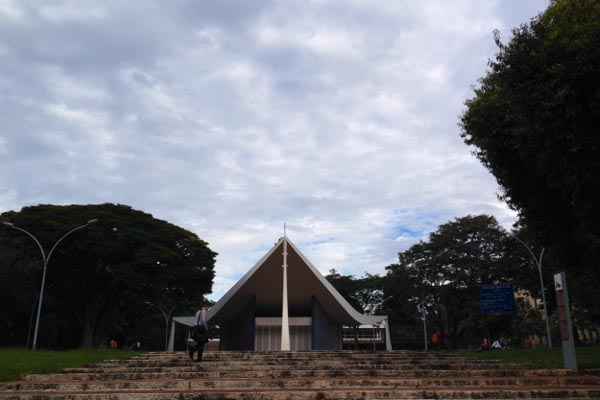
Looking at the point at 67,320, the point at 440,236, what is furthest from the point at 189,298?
the point at 440,236

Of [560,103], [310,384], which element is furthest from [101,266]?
[560,103]

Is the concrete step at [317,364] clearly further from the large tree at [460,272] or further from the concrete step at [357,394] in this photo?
the large tree at [460,272]

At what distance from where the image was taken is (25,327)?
45.4 meters

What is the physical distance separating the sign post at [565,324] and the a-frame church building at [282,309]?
53.6 feet

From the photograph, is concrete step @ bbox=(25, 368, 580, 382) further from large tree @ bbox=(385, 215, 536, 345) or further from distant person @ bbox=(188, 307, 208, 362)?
large tree @ bbox=(385, 215, 536, 345)

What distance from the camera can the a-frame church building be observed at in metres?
29.4

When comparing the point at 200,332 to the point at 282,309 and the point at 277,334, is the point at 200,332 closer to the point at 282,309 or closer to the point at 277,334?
the point at 282,309

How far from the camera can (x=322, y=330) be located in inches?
1312

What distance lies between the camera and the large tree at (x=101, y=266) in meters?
35.6

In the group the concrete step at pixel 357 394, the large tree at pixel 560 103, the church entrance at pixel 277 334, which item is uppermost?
the large tree at pixel 560 103

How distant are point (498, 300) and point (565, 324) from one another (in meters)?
11.6

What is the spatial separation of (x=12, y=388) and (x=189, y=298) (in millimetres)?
31197

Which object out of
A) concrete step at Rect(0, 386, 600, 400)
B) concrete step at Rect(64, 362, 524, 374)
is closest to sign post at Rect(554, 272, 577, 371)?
concrete step at Rect(64, 362, 524, 374)

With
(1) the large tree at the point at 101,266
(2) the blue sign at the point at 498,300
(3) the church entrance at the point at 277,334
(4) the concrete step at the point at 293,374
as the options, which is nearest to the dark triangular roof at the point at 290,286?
(3) the church entrance at the point at 277,334
